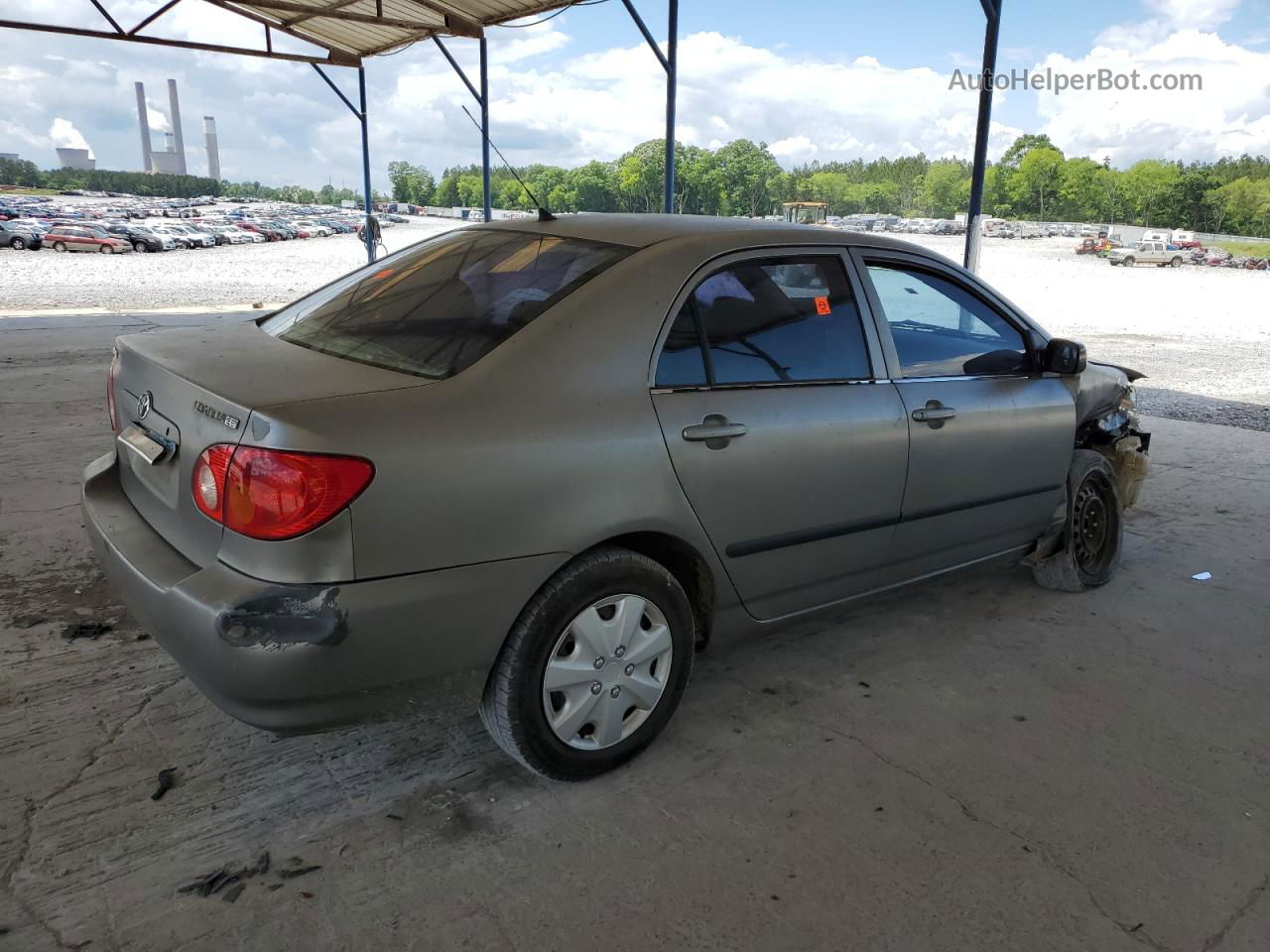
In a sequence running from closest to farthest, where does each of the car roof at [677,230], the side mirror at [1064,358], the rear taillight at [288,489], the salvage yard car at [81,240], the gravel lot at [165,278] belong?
the rear taillight at [288,489] → the car roof at [677,230] → the side mirror at [1064,358] → the gravel lot at [165,278] → the salvage yard car at [81,240]

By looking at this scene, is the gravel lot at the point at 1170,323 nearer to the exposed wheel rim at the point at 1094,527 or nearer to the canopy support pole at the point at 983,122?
the canopy support pole at the point at 983,122

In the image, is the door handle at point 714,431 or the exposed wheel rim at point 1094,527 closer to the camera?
the door handle at point 714,431

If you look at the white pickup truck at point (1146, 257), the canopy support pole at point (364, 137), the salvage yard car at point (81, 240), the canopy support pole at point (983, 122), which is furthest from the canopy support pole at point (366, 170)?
the white pickup truck at point (1146, 257)

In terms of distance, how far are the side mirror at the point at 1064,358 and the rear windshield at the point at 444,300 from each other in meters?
1.97

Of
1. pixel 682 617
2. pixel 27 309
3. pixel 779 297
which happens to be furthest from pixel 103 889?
pixel 27 309

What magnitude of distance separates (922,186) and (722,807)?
126 metres

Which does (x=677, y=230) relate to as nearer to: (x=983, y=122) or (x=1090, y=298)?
(x=983, y=122)

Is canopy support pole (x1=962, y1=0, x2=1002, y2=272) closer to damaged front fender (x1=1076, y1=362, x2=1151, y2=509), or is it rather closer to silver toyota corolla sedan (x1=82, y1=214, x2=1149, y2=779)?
damaged front fender (x1=1076, y1=362, x2=1151, y2=509)

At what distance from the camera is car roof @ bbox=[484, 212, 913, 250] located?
117 inches

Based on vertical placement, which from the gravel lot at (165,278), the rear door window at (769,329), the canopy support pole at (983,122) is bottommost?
the gravel lot at (165,278)

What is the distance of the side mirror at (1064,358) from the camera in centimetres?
373

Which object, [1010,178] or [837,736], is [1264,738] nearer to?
[837,736]

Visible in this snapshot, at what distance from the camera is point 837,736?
2.98 metres

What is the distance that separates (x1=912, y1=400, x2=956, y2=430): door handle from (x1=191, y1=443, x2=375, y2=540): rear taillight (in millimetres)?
1993
